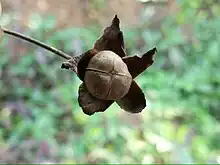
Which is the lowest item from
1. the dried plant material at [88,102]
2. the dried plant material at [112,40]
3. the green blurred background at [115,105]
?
the dried plant material at [88,102]

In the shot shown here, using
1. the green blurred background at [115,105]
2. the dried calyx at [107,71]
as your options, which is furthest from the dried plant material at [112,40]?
the green blurred background at [115,105]

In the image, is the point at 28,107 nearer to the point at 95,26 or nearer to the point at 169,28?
the point at 95,26

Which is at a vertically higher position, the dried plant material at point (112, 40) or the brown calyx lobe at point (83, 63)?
the dried plant material at point (112, 40)

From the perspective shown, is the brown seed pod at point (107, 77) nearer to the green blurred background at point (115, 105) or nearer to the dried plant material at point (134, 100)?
A: the dried plant material at point (134, 100)

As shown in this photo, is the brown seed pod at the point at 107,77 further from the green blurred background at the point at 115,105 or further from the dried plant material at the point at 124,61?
the green blurred background at the point at 115,105

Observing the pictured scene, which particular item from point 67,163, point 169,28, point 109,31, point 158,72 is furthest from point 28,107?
point 109,31

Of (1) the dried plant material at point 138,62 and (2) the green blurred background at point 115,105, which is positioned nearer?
(1) the dried plant material at point 138,62

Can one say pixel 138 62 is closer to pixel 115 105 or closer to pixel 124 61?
pixel 124 61
